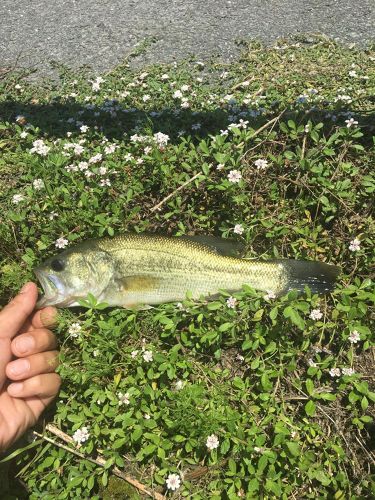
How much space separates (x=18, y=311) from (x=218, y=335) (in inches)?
68.6

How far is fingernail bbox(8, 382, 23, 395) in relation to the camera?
12.3ft

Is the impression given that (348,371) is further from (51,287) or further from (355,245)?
(51,287)

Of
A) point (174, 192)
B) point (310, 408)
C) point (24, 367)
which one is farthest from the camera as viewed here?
point (174, 192)

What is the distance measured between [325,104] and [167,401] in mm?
3666

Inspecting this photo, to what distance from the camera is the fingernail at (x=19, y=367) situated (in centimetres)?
371

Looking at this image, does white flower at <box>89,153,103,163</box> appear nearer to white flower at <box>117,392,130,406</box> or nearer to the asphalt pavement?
white flower at <box>117,392,130,406</box>

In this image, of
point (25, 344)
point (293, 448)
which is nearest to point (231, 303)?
point (293, 448)

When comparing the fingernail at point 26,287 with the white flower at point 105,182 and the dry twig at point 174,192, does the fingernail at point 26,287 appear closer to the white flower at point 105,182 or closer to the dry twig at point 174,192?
the white flower at point 105,182

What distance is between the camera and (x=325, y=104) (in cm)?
502

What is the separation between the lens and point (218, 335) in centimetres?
352

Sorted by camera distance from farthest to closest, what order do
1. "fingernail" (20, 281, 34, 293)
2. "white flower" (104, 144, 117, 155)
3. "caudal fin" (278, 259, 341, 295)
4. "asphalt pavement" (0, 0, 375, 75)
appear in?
"asphalt pavement" (0, 0, 375, 75), "white flower" (104, 144, 117, 155), "fingernail" (20, 281, 34, 293), "caudal fin" (278, 259, 341, 295)

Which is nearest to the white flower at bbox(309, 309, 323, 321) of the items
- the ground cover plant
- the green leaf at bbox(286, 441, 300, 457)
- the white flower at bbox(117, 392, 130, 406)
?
the ground cover plant

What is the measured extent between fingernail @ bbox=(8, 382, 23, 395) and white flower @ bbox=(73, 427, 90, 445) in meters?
0.64

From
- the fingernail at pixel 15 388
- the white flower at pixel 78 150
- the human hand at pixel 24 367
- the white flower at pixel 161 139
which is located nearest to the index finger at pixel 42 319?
the human hand at pixel 24 367
